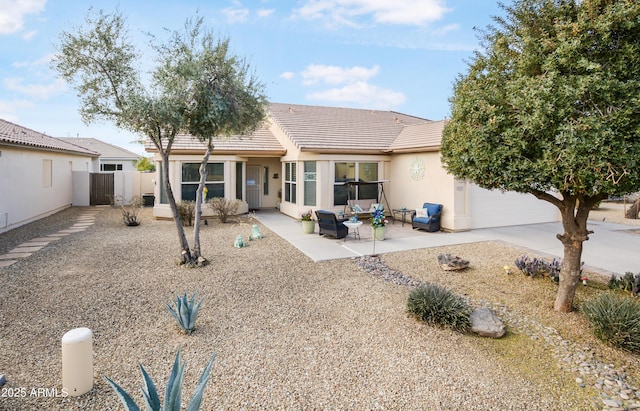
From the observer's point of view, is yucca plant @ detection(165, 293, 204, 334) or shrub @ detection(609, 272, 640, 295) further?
shrub @ detection(609, 272, 640, 295)

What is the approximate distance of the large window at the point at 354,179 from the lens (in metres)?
14.8

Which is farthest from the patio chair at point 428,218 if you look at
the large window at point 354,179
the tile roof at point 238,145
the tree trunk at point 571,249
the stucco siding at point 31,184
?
the stucco siding at point 31,184

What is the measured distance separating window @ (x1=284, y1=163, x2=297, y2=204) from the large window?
2.01m

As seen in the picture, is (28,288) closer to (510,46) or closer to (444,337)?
(444,337)

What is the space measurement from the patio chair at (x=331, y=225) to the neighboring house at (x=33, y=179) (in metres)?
10.8

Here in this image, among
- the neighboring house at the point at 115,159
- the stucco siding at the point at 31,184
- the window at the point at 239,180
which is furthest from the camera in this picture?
the neighboring house at the point at 115,159

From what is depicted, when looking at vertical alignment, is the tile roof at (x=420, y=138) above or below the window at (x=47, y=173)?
above

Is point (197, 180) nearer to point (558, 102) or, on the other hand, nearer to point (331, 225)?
point (331, 225)

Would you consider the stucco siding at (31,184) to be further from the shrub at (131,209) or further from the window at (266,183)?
the window at (266,183)

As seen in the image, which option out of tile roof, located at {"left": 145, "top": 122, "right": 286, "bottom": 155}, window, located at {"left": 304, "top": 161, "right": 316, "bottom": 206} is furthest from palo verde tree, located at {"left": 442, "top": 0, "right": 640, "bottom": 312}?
tile roof, located at {"left": 145, "top": 122, "right": 286, "bottom": 155}

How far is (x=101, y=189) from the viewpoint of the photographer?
20.6 m

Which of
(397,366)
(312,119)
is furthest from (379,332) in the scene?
(312,119)

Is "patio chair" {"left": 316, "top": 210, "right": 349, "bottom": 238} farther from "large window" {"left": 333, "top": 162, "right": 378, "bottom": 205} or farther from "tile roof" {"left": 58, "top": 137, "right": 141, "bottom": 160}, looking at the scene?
"tile roof" {"left": 58, "top": 137, "right": 141, "bottom": 160}

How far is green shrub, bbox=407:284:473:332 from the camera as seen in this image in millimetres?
5156
